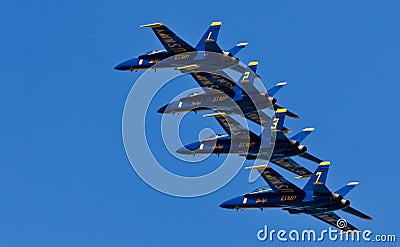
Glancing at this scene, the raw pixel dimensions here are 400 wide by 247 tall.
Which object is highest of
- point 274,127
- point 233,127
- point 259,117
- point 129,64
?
point 129,64

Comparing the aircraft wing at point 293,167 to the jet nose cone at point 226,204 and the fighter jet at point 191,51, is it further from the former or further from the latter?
the fighter jet at point 191,51

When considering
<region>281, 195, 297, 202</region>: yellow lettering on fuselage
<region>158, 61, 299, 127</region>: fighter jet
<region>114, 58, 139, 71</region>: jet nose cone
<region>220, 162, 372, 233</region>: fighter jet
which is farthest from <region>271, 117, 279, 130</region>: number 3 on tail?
<region>114, 58, 139, 71</region>: jet nose cone

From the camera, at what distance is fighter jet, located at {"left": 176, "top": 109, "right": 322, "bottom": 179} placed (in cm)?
12638

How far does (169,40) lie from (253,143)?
14.3m

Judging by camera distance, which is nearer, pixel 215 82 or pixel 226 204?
pixel 215 82

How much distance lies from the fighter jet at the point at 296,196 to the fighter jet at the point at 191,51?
10.7 meters

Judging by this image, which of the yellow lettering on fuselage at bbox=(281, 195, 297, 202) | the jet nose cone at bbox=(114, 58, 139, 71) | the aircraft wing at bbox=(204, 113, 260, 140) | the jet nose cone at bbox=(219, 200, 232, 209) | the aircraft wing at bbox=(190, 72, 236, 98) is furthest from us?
the jet nose cone at bbox=(219, 200, 232, 209)

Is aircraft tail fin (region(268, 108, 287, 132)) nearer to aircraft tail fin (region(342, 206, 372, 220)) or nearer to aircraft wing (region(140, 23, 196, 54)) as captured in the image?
aircraft wing (region(140, 23, 196, 54))

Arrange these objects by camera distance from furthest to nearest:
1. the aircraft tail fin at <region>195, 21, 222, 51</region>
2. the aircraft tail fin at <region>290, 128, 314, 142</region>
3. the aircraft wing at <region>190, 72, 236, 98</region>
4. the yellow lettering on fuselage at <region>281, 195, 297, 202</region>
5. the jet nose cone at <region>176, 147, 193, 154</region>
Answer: the jet nose cone at <region>176, 147, 193, 154</region> < the aircraft wing at <region>190, 72, 236, 98</region> < the aircraft tail fin at <region>290, 128, 314, 142</region> < the yellow lettering on fuselage at <region>281, 195, 297, 202</region> < the aircraft tail fin at <region>195, 21, 222, 51</region>

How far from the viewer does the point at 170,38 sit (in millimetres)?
121875

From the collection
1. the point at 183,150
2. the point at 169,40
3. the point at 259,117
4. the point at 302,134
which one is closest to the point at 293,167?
the point at 259,117

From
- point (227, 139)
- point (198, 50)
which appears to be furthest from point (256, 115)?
point (198, 50)

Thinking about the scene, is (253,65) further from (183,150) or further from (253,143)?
(183,150)

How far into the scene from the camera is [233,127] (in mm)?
130500
